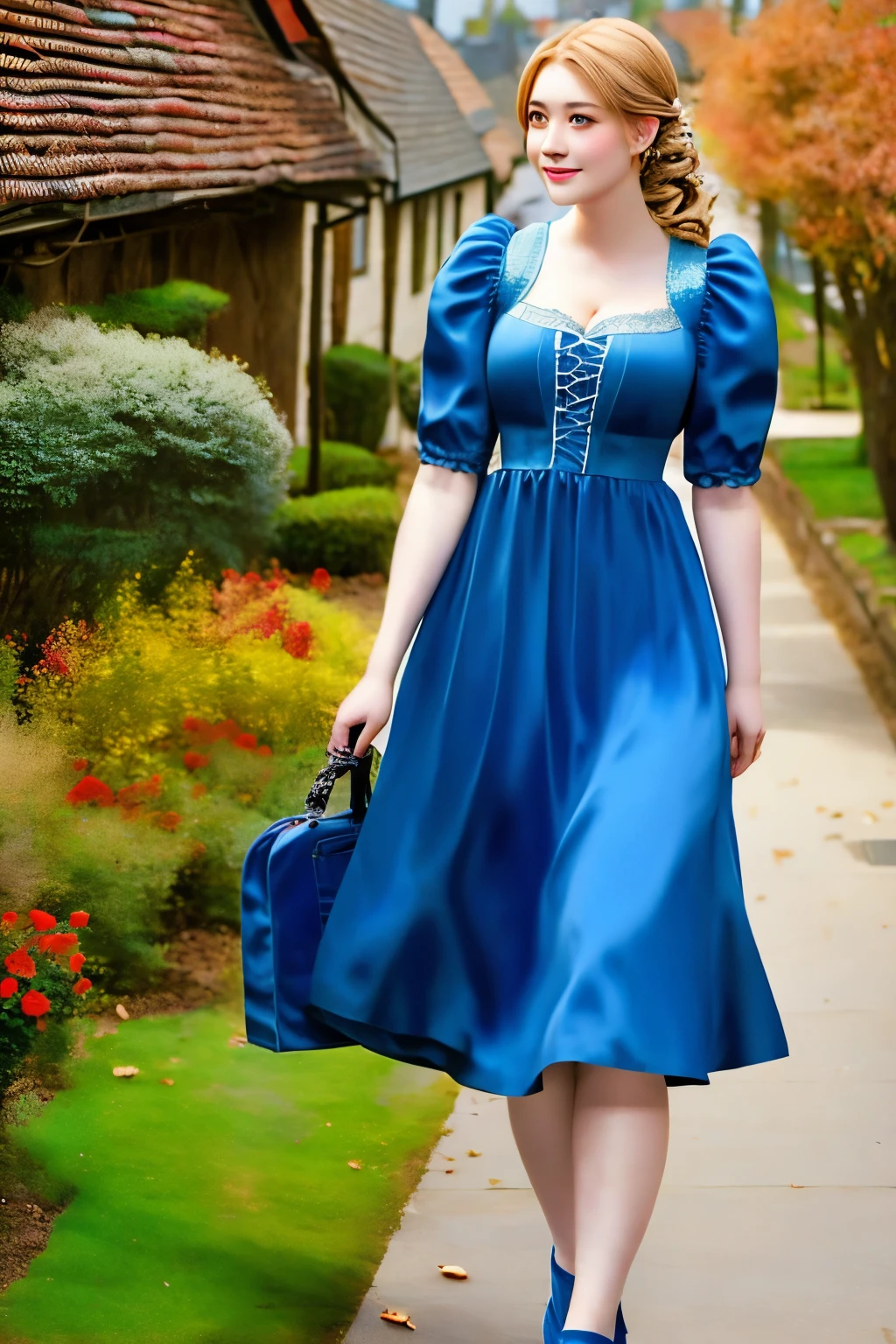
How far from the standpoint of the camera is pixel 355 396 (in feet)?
39.1

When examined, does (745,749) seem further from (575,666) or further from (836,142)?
(836,142)

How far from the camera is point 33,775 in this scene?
4758 mm

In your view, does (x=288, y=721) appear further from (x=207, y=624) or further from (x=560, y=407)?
(x=560, y=407)

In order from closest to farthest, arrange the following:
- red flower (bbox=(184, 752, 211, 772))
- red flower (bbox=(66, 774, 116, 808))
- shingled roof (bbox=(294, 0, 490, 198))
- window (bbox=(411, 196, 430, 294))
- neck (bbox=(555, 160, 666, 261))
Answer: neck (bbox=(555, 160, 666, 261))
red flower (bbox=(66, 774, 116, 808))
red flower (bbox=(184, 752, 211, 772))
shingled roof (bbox=(294, 0, 490, 198))
window (bbox=(411, 196, 430, 294))

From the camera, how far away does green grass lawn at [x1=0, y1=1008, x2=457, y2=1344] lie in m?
3.28

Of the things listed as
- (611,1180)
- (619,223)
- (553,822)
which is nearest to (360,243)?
(619,223)

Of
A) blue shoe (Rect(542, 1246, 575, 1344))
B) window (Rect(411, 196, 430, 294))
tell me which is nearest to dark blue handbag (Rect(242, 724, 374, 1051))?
blue shoe (Rect(542, 1246, 575, 1344))

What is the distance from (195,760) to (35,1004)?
177 centimetres

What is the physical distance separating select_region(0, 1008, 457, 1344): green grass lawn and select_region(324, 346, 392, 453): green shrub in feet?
23.5

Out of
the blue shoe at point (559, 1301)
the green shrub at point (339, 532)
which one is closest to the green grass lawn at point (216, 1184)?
the blue shoe at point (559, 1301)

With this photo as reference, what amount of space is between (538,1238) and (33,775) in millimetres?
2050

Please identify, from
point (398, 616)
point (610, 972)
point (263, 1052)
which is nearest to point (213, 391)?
point (263, 1052)

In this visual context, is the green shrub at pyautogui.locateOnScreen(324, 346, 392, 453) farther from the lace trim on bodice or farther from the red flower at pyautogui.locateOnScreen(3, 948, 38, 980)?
the lace trim on bodice

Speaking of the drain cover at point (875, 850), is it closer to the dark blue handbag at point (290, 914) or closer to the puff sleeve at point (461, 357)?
the dark blue handbag at point (290, 914)
